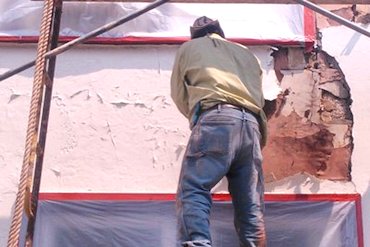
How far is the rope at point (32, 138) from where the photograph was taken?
2.80 m

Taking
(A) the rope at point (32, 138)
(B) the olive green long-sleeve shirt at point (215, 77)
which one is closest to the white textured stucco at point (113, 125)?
(B) the olive green long-sleeve shirt at point (215, 77)

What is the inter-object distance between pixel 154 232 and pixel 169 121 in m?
0.59

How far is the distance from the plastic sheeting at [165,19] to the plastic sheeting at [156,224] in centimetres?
90

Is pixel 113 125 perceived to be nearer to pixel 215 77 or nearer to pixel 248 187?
pixel 215 77

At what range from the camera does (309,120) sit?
407 centimetres

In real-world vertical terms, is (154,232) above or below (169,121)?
below

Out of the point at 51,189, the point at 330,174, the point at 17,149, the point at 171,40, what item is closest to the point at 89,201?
the point at 51,189

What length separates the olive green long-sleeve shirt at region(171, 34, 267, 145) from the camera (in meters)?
3.17

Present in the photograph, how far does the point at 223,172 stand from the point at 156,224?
0.88m

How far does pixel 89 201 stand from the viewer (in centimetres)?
382

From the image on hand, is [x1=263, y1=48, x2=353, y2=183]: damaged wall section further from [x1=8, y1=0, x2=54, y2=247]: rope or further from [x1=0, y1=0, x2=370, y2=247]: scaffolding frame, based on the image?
[x1=8, y1=0, x2=54, y2=247]: rope

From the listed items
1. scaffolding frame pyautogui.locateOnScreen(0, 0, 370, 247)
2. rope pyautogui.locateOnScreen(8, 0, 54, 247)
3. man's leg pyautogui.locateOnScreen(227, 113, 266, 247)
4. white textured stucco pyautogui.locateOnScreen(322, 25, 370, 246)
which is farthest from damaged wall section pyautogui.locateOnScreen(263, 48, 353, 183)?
rope pyautogui.locateOnScreen(8, 0, 54, 247)

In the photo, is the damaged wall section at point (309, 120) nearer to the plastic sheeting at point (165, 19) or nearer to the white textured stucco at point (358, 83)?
the white textured stucco at point (358, 83)

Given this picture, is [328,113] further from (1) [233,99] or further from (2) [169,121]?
(1) [233,99]
